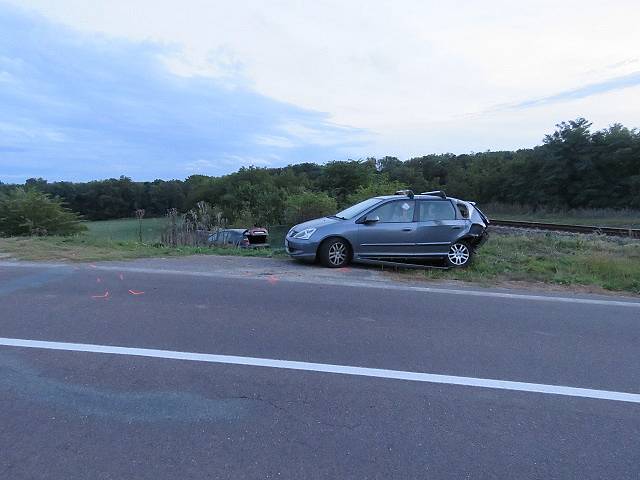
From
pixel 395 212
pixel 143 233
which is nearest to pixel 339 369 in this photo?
pixel 395 212

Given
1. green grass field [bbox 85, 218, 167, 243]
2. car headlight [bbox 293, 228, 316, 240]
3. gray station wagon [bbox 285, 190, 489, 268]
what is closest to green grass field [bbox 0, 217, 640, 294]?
gray station wagon [bbox 285, 190, 489, 268]

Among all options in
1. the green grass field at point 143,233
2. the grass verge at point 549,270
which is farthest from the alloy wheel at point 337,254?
the green grass field at point 143,233

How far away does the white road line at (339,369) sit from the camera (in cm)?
413

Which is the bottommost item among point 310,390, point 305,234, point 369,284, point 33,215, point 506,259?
point 310,390

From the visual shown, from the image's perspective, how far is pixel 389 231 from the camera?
33.3ft

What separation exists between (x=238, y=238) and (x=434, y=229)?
9067mm

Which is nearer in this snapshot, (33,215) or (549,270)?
(549,270)

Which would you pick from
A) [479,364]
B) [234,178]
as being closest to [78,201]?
[234,178]

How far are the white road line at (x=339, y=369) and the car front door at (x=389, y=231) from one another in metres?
5.72

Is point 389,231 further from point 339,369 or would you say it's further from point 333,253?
point 339,369

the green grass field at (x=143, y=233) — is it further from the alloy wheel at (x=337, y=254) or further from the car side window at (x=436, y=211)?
the car side window at (x=436, y=211)

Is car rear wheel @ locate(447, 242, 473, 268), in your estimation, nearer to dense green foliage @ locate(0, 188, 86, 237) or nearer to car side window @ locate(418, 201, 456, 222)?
car side window @ locate(418, 201, 456, 222)

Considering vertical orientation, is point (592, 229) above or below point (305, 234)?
below

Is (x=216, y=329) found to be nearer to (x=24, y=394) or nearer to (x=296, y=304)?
(x=296, y=304)
